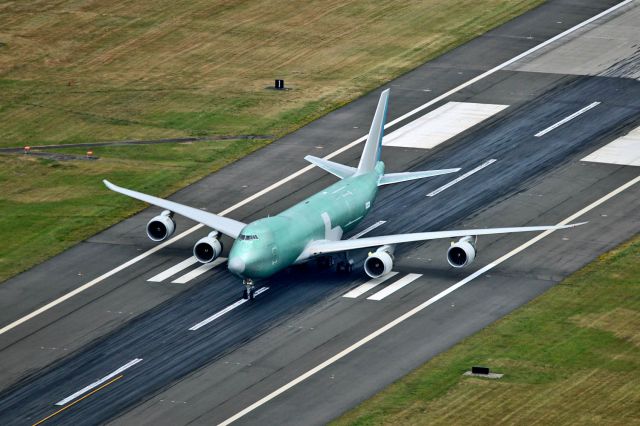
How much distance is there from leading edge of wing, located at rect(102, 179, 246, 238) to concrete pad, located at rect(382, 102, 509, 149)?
2412 cm

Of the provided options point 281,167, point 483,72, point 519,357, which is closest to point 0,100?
point 281,167

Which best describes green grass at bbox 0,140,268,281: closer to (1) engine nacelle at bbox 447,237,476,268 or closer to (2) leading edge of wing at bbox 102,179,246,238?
(2) leading edge of wing at bbox 102,179,246,238

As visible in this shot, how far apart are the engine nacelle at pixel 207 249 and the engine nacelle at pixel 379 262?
9.66 m

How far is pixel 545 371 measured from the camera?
90375 mm

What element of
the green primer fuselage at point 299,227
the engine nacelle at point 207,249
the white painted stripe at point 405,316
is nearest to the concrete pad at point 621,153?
the white painted stripe at point 405,316

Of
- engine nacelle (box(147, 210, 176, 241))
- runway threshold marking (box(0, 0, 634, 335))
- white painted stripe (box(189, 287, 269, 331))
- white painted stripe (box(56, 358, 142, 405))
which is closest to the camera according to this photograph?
white painted stripe (box(56, 358, 142, 405))

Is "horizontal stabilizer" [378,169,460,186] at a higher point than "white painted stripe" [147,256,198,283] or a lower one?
higher

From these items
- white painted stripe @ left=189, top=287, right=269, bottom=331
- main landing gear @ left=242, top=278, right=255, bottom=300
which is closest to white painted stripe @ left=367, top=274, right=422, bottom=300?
white painted stripe @ left=189, top=287, right=269, bottom=331

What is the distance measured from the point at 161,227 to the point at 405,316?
1886cm

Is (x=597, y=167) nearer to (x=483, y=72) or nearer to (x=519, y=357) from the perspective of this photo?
(x=483, y=72)

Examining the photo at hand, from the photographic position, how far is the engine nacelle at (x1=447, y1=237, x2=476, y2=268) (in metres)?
102

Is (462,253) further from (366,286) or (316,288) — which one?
(316,288)

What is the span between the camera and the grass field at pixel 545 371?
85438 mm

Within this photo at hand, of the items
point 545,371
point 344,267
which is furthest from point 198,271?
point 545,371
